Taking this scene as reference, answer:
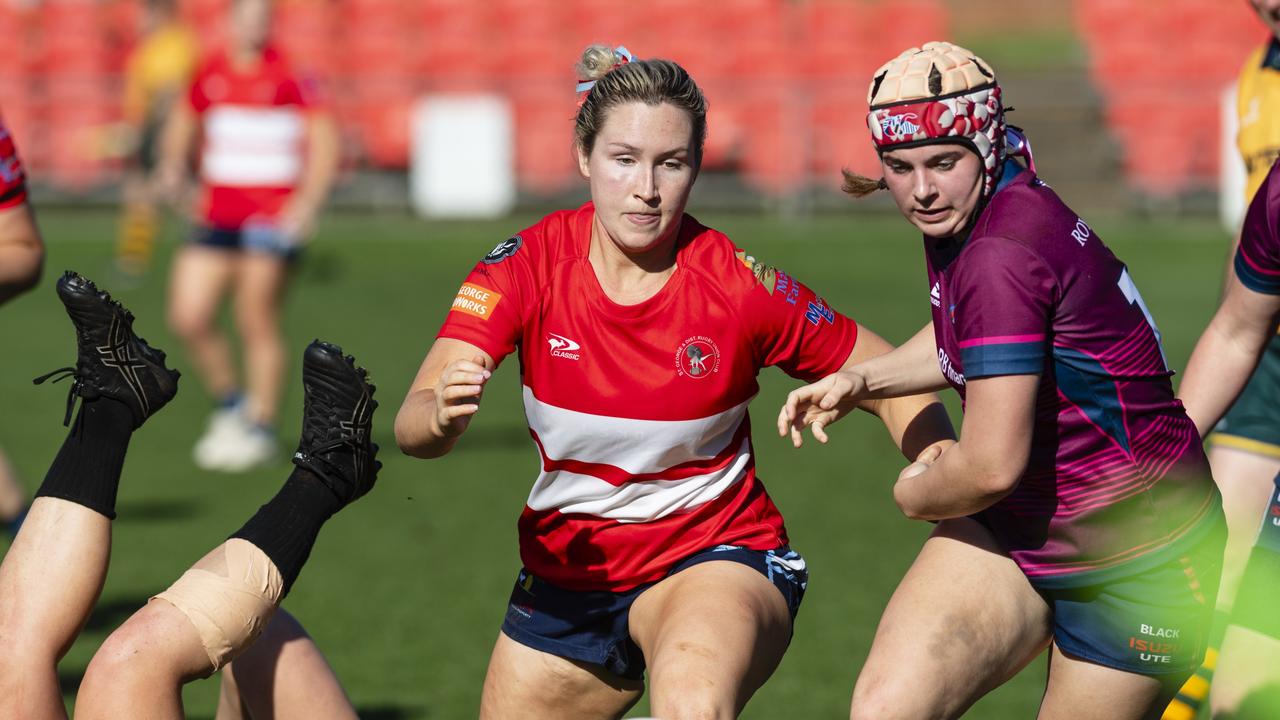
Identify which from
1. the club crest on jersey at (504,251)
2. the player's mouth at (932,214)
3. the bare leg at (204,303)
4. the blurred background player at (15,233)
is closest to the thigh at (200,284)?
the bare leg at (204,303)

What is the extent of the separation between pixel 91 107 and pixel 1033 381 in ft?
59.4

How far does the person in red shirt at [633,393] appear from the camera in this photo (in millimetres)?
3711

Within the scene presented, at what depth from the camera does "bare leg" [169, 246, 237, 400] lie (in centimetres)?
887

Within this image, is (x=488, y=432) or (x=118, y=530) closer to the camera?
(x=118, y=530)

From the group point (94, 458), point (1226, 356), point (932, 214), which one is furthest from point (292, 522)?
point (1226, 356)

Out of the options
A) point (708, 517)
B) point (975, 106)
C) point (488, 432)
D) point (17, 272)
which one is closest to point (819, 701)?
point (708, 517)

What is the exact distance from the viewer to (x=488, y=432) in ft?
32.4

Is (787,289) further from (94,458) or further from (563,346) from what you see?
(94,458)

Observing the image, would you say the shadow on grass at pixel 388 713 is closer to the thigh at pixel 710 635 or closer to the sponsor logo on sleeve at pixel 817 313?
the thigh at pixel 710 635

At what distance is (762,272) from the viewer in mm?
3879

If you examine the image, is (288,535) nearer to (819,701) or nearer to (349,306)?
(819,701)

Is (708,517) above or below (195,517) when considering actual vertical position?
above

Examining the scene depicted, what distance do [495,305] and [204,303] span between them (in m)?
5.50

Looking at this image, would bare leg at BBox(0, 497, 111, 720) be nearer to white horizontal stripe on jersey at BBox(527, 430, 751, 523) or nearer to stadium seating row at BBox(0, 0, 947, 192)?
white horizontal stripe on jersey at BBox(527, 430, 751, 523)
